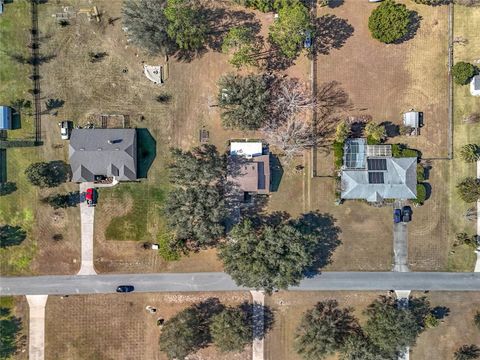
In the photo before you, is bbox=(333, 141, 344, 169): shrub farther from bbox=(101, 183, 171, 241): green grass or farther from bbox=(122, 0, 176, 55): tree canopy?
bbox=(122, 0, 176, 55): tree canopy

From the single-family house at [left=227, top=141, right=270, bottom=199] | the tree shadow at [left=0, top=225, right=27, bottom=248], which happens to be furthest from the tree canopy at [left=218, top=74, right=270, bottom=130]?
the tree shadow at [left=0, top=225, right=27, bottom=248]

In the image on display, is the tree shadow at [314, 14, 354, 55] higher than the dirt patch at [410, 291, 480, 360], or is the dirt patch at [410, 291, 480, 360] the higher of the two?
the tree shadow at [314, 14, 354, 55]

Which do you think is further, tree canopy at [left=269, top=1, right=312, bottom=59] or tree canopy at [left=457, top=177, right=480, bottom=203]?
tree canopy at [left=457, top=177, right=480, bottom=203]

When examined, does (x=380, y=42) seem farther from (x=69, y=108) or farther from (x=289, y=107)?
(x=69, y=108)

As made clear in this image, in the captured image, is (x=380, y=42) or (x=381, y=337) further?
(x=380, y=42)

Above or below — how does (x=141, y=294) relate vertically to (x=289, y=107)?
below

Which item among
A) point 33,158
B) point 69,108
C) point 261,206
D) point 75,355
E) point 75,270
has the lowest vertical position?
point 75,355

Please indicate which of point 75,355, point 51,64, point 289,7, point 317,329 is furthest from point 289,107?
point 75,355
